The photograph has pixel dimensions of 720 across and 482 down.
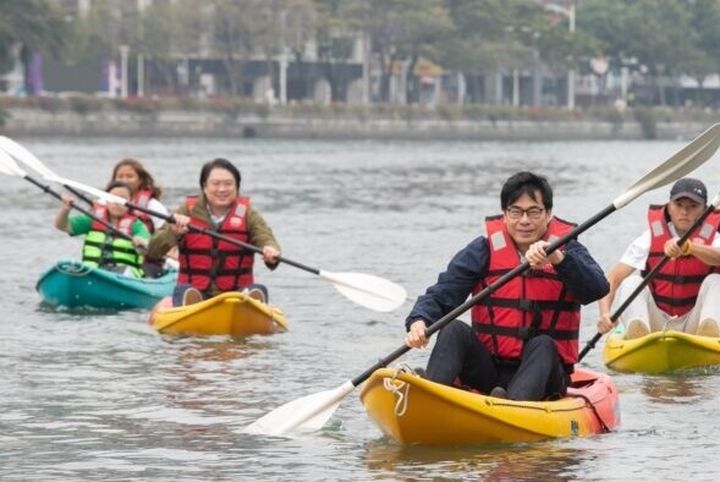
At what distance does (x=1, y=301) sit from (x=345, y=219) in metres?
16.2

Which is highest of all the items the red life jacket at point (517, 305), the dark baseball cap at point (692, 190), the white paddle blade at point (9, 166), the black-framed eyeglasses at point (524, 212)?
the black-framed eyeglasses at point (524, 212)

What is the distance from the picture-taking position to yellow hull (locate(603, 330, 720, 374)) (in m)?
13.8

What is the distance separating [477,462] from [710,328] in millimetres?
3983

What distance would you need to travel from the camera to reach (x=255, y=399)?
13078 millimetres

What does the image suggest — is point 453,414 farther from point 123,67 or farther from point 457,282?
point 123,67

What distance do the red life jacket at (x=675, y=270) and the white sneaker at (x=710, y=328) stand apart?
186 millimetres

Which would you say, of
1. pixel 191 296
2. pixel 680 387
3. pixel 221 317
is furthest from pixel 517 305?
pixel 191 296

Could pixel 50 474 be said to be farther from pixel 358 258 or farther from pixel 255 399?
pixel 358 258

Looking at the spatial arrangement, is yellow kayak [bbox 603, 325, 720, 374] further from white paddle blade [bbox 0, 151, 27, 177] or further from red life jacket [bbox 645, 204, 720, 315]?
white paddle blade [bbox 0, 151, 27, 177]

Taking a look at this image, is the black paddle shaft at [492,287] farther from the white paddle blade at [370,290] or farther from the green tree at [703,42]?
the green tree at [703,42]

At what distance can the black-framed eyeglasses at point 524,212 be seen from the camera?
34.3ft

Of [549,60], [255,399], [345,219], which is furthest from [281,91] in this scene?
[255,399]

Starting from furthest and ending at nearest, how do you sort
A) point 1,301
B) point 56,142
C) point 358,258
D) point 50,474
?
point 56,142 → point 358,258 → point 1,301 → point 50,474

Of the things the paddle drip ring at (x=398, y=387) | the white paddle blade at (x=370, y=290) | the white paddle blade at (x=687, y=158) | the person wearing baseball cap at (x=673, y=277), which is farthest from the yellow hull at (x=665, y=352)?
the paddle drip ring at (x=398, y=387)
